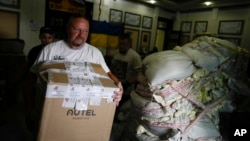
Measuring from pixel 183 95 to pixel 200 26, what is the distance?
5.24m

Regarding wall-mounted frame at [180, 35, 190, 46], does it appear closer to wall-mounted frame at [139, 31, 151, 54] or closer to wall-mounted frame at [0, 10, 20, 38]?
wall-mounted frame at [139, 31, 151, 54]

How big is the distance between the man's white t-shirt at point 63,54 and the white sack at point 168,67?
1.53ft

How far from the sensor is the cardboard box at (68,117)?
1055 mm

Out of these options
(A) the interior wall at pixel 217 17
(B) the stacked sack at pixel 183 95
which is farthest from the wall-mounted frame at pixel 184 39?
(B) the stacked sack at pixel 183 95

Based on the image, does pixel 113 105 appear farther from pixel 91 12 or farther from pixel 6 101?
pixel 91 12

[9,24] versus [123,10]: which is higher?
[123,10]

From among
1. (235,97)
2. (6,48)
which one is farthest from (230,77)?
(6,48)

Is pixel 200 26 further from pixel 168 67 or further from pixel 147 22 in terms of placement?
pixel 168 67

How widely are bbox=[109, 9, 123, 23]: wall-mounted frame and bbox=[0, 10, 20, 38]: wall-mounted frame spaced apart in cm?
227

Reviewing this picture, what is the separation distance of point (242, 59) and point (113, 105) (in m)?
1.32

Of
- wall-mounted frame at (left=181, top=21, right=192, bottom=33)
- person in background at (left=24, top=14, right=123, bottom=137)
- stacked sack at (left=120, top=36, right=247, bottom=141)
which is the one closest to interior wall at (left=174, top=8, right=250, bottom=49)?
wall-mounted frame at (left=181, top=21, right=192, bottom=33)

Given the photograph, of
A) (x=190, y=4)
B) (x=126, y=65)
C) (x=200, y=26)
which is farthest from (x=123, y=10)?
(x=126, y=65)

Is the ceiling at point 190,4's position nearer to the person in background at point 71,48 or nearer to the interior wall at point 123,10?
the interior wall at point 123,10

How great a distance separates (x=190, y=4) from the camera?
606 centimetres
